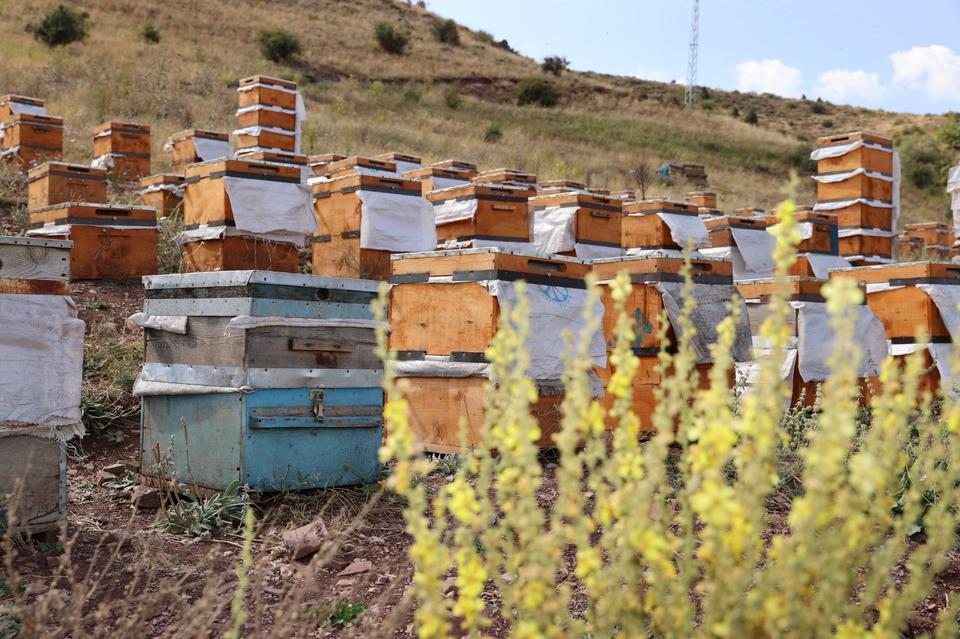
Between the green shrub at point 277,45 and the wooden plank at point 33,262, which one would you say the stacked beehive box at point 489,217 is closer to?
the wooden plank at point 33,262

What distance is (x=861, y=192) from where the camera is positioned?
12531mm

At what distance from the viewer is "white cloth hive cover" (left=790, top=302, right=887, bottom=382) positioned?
697cm

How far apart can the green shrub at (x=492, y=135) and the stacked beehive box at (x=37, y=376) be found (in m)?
25.9

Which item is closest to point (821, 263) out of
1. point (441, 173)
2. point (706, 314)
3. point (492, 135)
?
point (441, 173)

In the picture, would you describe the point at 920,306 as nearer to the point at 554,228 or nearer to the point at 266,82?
the point at 554,228

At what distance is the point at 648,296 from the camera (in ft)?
20.4

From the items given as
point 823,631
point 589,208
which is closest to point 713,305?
point 589,208

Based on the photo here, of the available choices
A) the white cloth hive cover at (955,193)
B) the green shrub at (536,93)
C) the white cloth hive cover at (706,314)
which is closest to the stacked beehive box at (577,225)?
the white cloth hive cover at (706,314)

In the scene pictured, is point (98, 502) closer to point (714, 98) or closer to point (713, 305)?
point (713, 305)

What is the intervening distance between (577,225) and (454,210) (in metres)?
1.32

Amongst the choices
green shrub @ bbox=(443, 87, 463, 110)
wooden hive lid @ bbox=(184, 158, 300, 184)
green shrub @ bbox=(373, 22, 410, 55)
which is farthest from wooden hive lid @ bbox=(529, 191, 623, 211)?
green shrub @ bbox=(373, 22, 410, 55)

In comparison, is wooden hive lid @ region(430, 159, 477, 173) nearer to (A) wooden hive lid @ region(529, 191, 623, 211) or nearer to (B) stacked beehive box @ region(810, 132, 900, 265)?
(A) wooden hive lid @ region(529, 191, 623, 211)

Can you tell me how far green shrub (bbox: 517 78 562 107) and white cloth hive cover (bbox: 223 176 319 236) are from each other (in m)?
33.5

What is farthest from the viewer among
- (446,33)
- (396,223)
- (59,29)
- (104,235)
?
(446,33)
